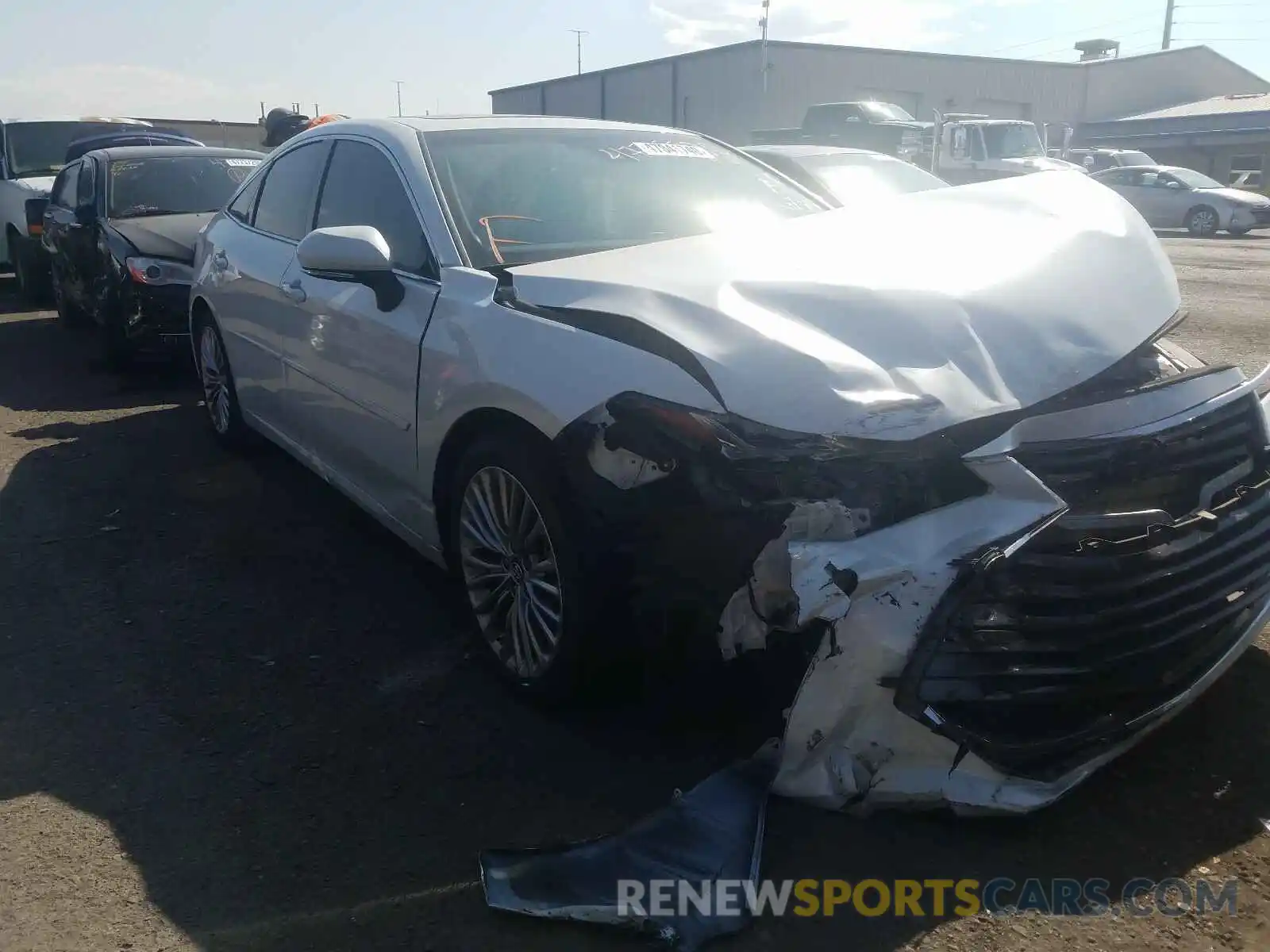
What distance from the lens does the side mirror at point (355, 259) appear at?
3.45 meters

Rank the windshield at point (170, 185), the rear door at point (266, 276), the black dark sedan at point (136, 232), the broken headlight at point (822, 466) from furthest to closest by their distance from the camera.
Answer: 1. the windshield at point (170, 185)
2. the black dark sedan at point (136, 232)
3. the rear door at point (266, 276)
4. the broken headlight at point (822, 466)

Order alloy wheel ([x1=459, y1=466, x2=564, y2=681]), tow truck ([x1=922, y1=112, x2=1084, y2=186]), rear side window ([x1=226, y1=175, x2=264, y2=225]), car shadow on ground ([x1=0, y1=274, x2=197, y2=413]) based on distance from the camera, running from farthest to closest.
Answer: tow truck ([x1=922, y1=112, x2=1084, y2=186]) → car shadow on ground ([x1=0, y1=274, x2=197, y2=413]) → rear side window ([x1=226, y1=175, x2=264, y2=225]) → alloy wheel ([x1=459, y1=466, x2=564, y2=681])

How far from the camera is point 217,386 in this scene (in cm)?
595

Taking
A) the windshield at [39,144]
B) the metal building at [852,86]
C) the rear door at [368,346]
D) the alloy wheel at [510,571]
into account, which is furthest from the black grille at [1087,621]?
the metal building at [852,86]

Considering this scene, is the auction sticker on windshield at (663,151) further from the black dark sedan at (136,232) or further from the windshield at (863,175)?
the windshield at (863,175)

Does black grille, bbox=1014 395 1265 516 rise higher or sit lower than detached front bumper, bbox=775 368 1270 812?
higher

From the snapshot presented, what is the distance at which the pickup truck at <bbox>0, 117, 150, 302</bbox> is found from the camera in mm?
11625

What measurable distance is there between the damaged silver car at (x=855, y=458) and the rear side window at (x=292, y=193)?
106cm

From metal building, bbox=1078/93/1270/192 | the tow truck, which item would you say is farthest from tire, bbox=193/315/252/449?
metal building, bbox=1078/93/1270/192

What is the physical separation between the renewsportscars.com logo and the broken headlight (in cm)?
82

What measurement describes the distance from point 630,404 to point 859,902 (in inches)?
49.2

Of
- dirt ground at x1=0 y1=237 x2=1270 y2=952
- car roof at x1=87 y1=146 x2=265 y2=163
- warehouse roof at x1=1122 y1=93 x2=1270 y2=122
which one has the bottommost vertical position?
dirt ground at x1=0 y1=237 x2=1270 y2=952

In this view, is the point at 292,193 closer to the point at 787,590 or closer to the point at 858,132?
the point at 787,590

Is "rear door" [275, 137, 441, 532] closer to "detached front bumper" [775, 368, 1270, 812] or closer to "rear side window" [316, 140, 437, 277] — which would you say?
"rear side window" [316, 140, 437, 277]
